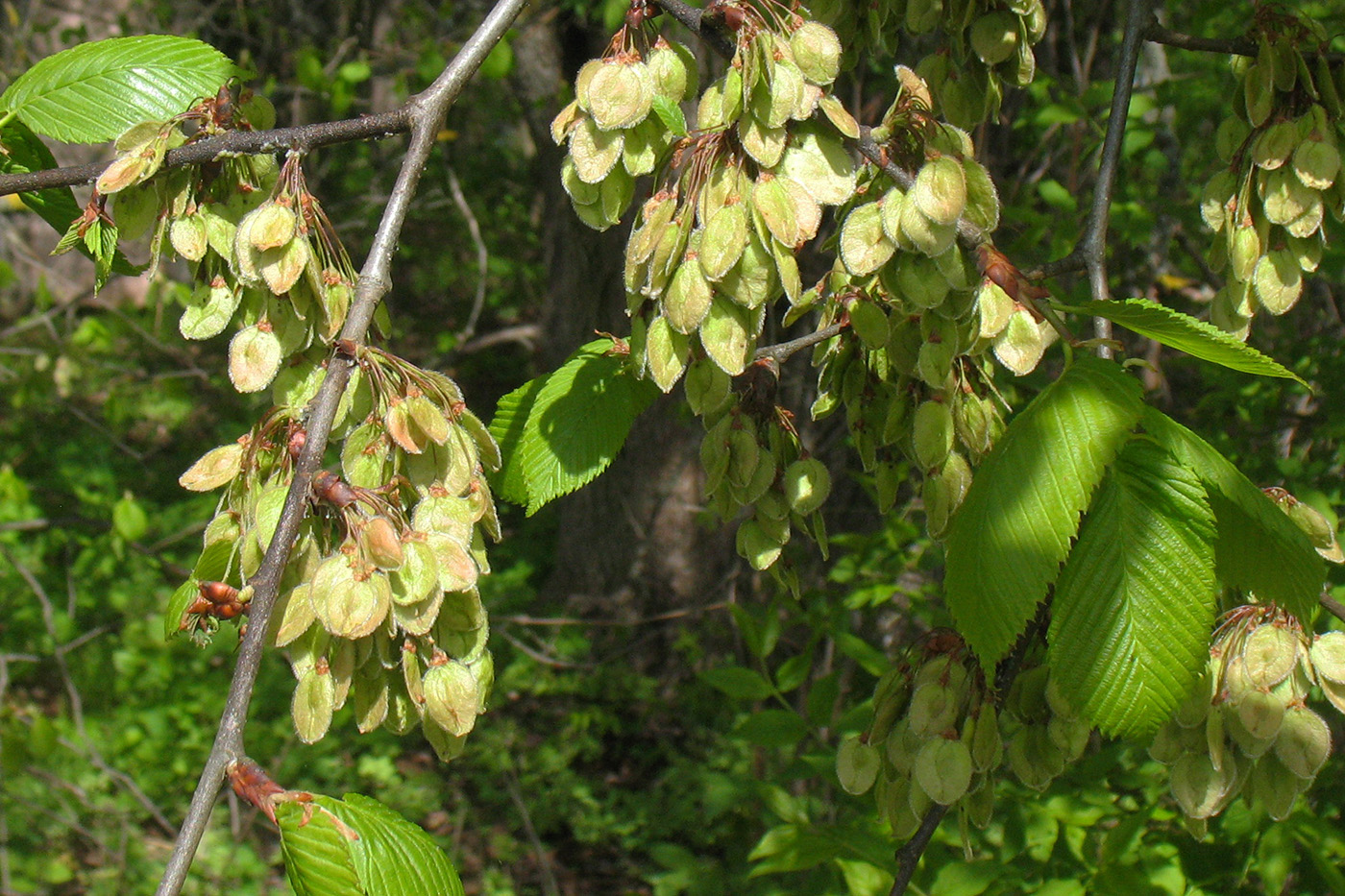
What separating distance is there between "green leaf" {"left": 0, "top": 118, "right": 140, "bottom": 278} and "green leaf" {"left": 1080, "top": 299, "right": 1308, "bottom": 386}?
1.25 metres

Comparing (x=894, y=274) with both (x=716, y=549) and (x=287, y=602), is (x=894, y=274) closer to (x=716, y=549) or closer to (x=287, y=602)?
(x=287, y=602)

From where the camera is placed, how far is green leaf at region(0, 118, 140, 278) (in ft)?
5.09

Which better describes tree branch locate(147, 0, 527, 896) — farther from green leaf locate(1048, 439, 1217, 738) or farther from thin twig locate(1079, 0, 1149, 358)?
thin twig locate(1079, 0, 1149, 358)

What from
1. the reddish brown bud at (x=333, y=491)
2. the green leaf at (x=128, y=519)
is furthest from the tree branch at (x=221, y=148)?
the green leaf at (x=128, y=519)

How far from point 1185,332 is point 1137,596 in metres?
0.28

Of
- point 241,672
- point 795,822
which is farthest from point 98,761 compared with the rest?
point 241,672

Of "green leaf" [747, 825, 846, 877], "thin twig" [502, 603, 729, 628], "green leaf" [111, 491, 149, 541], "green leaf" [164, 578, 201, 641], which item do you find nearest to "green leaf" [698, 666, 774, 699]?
"green leaf" [747, 825, 846, 877]

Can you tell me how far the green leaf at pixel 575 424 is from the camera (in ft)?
5.14

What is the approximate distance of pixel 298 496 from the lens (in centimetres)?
105

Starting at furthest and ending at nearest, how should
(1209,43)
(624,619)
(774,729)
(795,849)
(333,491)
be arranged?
1. (624,619)
2. (774,729)
3. (795,849)
4. (1209,43)
5. (333,491)

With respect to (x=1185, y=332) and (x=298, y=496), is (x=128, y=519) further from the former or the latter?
(x=1185, y=332)

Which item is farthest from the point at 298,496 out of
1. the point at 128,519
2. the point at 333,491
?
the point at 128,519

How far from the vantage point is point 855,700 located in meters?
3.36

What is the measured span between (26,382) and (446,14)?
2592 millimetres
